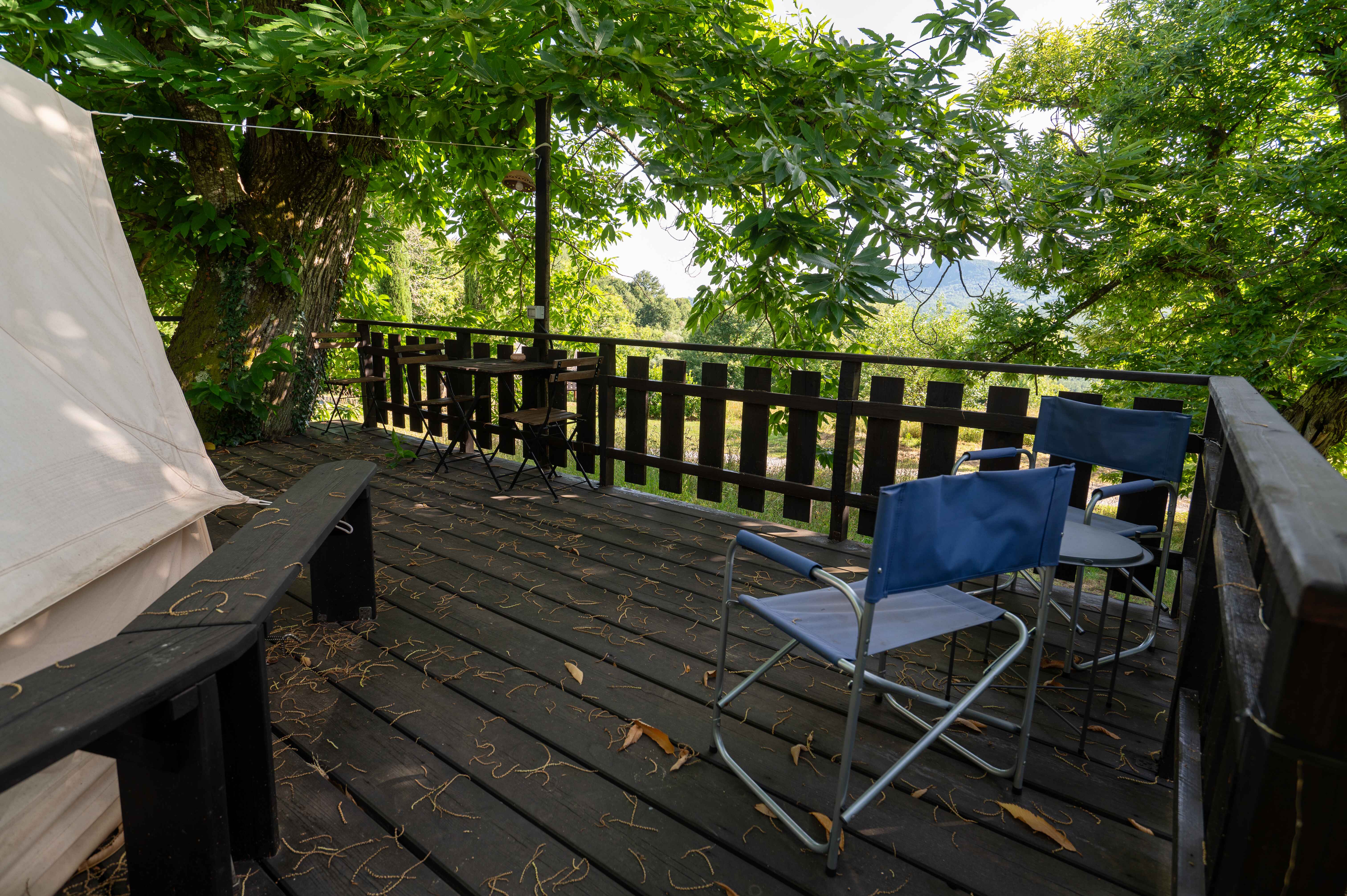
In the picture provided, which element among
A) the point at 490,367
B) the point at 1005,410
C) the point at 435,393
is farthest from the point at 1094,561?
the point at 435,393

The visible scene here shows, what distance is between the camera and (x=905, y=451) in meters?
21.3

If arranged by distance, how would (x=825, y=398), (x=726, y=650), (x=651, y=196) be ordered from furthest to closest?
(x=651, y=196), (x=825, y=398), (x=726, y=650)

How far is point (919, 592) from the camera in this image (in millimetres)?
1771

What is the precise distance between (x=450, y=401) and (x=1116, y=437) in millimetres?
3898

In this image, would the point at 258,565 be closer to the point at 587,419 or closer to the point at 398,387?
the point at 587,419

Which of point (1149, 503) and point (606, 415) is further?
point (606, 415)

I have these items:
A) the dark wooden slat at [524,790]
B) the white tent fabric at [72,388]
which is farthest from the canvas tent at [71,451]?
the dark wooden slat at [524,790]

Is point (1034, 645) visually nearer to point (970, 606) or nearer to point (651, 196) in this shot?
point (970, 606)

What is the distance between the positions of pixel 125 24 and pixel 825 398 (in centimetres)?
523

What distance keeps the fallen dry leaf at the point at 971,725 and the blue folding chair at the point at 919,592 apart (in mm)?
140

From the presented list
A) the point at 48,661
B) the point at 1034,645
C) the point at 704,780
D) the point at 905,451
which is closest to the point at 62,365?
the point at 48,661

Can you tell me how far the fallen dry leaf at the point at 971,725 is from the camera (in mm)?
1938

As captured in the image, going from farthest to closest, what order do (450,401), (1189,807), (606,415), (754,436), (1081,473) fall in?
(450,401), (606,415), (754,436), (1081,473), (1189,807)

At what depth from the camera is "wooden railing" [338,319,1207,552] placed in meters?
2.94
